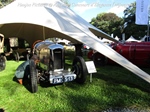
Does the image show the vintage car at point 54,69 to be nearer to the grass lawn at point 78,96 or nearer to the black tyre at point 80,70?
the black tyre at point 80,70

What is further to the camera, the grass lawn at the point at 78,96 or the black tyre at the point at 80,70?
the black tyre at the point at 80,70

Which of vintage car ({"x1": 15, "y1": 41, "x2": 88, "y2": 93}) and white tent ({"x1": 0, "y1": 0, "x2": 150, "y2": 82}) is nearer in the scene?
vintage car ({"x1": 15, "y1": 41, "x2": 88, "y2": 93})

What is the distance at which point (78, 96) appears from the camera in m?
4.41

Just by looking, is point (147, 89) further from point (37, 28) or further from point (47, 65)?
point (37, 28)

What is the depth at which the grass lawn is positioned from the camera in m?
3.80

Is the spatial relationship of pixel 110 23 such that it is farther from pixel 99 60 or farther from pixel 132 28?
pixel 99 60

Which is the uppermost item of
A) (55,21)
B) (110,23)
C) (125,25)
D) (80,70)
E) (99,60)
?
(110,23)

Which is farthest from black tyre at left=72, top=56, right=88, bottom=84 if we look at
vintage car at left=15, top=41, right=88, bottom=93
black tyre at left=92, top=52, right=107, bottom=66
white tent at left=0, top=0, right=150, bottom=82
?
black tyre at left=92, top=52, right=107, bottom=66

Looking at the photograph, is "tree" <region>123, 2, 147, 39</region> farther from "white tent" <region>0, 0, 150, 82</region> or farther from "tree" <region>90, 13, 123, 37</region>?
"white tent" <region>0, 0, 150, 82</region>

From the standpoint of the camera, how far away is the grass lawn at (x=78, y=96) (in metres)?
3.80

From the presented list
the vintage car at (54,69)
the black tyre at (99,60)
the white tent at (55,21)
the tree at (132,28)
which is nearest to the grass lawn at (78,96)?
the vintage car at (54,69)

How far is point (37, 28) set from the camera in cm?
1266

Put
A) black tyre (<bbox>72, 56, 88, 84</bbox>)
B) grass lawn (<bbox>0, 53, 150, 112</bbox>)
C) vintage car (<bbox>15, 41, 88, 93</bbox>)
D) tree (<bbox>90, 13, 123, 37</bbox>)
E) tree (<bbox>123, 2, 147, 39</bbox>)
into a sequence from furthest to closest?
tree (<bbox>90, 13, 123, 37</bbox>)
tree (<bbox>123, 2, 147, 39</bbox>)
black tyre (<bbox>72, 56, 88, 84</bbox>)
vintage car (<bbox>15, 41, 88, 93</bbox>)
grass lawn (<bbox>0, 53, 150, 112</bbox>)

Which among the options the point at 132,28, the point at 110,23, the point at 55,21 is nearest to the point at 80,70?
the point at 55,21
